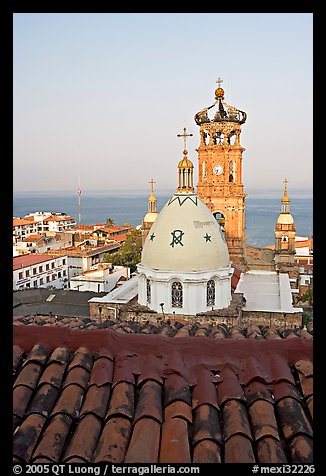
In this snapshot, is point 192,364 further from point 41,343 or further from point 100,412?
point 41,343

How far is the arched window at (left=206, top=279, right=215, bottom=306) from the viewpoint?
50.0ft

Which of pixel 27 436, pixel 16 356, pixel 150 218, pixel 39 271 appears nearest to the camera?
pixel 27 436

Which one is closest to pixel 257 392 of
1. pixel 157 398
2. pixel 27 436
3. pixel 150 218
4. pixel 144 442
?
pixel 157 398

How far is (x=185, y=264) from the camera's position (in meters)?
15.0

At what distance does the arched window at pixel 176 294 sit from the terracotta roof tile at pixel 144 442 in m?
12.4

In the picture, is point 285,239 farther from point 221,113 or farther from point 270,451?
point 270,451

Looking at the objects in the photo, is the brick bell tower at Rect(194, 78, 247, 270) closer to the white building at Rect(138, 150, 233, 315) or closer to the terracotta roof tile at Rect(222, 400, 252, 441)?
the white building at Rect(138, 150, 233, 315)

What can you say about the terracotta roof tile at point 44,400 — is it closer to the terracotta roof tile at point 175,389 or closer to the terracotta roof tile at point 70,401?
the terracotta roof tile at point 70,401

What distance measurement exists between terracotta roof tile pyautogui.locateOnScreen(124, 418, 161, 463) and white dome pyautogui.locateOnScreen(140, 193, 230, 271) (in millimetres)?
12344

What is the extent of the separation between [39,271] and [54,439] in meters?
30.3

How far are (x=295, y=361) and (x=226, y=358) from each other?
18.2 inches

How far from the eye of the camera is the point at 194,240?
50.1ft

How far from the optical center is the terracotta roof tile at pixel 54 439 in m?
2.43

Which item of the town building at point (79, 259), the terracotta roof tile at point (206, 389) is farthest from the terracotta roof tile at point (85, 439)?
the town building at point (79, 259)
